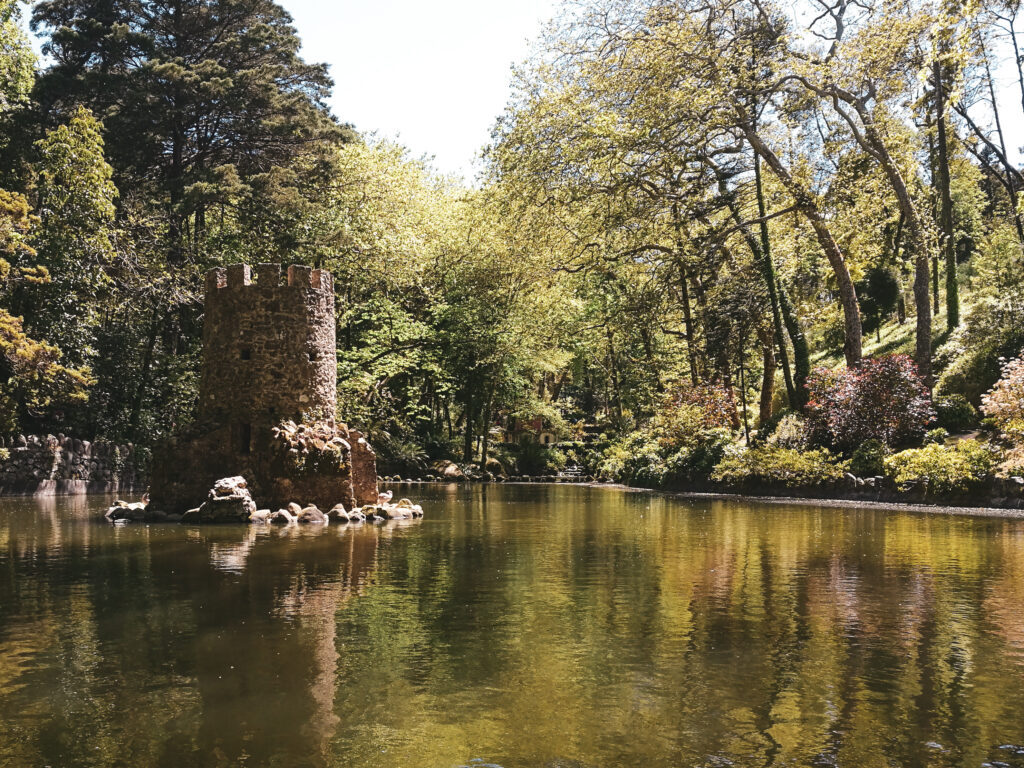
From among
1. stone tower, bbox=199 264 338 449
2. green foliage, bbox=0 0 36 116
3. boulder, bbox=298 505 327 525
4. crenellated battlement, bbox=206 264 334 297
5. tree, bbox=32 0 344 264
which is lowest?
boulder, bbox=298 505 327 525

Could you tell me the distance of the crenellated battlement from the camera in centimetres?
2059

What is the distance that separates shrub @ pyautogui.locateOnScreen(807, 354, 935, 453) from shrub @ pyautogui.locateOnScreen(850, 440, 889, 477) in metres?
0.34

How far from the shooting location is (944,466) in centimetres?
2016

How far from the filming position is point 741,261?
3269 cm

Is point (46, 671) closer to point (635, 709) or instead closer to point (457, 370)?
point (635, 709)

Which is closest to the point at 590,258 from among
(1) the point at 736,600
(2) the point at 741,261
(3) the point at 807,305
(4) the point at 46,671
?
(2) the point at 741,261

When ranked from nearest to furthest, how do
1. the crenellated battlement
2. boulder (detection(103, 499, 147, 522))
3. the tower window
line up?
boulder (detection(103, 499, 147, 522))
the tower window
the crenellated battlement

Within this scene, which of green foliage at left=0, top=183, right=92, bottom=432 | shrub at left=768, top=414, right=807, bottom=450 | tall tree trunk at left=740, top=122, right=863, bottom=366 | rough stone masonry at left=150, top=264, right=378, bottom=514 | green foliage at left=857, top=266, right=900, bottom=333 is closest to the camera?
rough stone masonry at left=150, top=264, right=378, bottom=514

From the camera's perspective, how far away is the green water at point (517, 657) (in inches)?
175

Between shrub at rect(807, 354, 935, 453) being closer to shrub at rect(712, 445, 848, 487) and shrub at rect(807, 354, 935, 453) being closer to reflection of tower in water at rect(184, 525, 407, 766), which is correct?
shrub at rect(712, 445, 848, 487)

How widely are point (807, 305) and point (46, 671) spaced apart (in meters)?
29.9

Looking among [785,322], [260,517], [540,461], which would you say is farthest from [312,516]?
[540,461]

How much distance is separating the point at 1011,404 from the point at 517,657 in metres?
15.8

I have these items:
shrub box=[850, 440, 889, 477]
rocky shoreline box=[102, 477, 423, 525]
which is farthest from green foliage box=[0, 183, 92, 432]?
shrub box=[850, 440, 889, 477]
